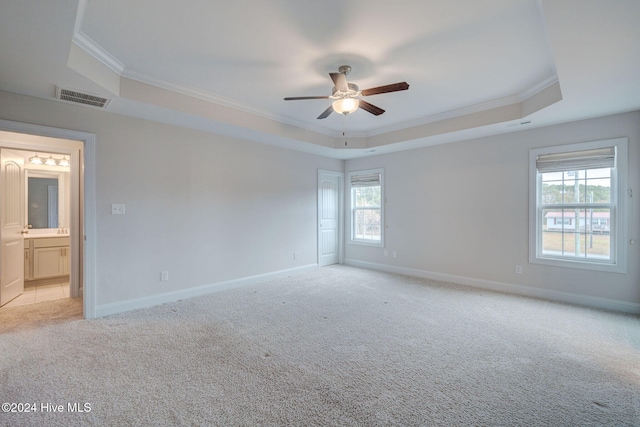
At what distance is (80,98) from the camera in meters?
2.96

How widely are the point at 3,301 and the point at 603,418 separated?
613 cm

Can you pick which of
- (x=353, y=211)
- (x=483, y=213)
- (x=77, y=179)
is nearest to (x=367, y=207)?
(x=353, y=211)

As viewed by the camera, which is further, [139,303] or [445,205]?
[445,205]

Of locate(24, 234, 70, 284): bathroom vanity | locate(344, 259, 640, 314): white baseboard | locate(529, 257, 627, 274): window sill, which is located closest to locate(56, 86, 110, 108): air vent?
locate(24, 234, 70, 284): bathroom vanity

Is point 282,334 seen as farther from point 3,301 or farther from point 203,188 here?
point 3,301

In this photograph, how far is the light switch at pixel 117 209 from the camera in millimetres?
3426

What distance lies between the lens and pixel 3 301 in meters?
3.69

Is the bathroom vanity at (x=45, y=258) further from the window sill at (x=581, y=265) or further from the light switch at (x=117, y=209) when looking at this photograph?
the window sill at (x=581, y=265)

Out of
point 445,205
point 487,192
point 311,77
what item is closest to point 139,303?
point 311,77

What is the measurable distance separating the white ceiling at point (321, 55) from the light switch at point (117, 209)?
43.8 inches

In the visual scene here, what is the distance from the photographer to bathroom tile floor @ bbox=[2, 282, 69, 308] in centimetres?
389

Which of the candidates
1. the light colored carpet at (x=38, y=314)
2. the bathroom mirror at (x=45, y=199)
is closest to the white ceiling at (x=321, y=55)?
the light colored carpet at (x=38, y=314)

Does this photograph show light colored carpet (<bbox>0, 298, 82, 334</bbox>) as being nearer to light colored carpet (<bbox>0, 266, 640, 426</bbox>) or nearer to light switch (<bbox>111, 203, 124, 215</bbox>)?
light colored carpet (<bbox>0, 266, 640, 426</bbox>)

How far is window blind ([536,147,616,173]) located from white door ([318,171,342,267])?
11.9ft
